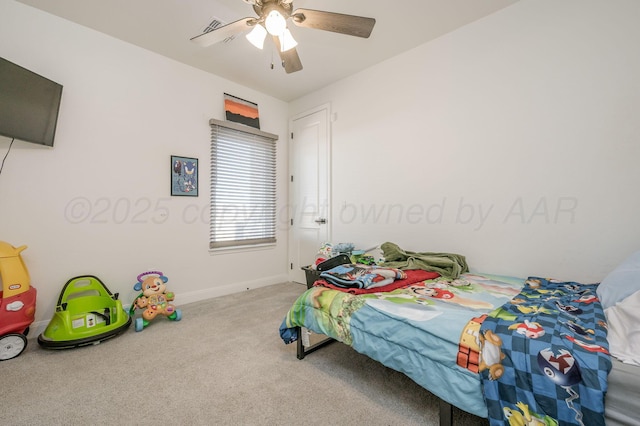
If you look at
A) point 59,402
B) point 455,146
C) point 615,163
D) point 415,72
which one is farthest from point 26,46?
point 615,163

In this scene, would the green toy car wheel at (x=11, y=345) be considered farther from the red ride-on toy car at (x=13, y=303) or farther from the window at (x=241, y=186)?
the window at (x=241, y=186)

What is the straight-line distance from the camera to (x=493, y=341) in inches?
42.4

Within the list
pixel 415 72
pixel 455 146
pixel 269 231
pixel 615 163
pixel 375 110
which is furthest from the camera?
pixel 269 231

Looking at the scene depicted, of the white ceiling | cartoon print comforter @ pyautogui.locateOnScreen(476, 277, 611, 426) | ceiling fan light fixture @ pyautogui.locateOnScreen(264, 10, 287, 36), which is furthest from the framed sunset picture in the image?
cartoon print comforter @ pyautogui.locateOnScreen(476, 277, 611, 426)

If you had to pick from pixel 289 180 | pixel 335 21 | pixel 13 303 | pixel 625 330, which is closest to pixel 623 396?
pixel 625 330

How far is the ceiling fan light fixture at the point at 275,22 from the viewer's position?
1661mm

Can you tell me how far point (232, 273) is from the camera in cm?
358

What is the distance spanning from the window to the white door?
0.32m

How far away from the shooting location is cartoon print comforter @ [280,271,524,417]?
3.76ft

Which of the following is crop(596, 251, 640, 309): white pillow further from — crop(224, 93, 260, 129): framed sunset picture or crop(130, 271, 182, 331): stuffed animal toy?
crop(224, 93, 260, 129): framed sunset picture

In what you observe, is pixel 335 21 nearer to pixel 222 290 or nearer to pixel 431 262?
pixel 431 262

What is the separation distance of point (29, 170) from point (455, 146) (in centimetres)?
383

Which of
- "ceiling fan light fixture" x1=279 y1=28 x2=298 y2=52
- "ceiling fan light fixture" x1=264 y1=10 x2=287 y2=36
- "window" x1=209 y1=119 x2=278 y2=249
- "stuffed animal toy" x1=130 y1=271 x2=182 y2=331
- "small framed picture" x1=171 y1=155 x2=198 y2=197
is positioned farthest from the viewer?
"window" x1=209 y1=119 x2=278 y2=249

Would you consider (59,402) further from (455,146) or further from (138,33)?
(455,146)
